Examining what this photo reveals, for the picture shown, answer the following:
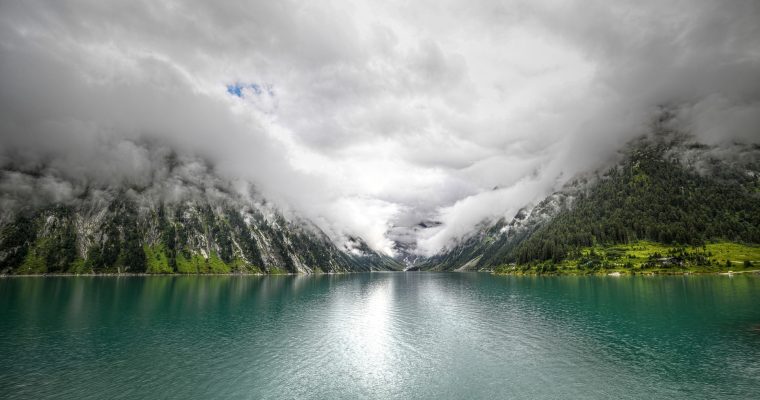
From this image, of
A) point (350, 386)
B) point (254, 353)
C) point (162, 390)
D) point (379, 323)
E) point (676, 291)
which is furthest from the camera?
point (676, 291)

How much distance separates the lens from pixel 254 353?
2176 inches

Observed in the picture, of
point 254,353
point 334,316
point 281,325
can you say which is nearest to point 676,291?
point 334,316

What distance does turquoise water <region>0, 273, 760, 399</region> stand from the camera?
4009 centimetres

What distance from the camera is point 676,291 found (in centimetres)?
13538

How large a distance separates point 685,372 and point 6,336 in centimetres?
10452

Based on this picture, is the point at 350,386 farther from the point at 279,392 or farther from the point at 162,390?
the point at 162,390

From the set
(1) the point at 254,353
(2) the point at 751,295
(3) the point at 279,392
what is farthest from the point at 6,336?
(2) the point at 751,295

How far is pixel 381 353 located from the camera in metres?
57.9

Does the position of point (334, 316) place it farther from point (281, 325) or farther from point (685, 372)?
point (685, 372)

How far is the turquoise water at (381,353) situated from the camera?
4009cm

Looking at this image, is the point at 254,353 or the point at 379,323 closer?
the point at 254,353

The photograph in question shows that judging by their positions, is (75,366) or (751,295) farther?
(751,295)

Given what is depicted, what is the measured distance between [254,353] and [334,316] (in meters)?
43.9

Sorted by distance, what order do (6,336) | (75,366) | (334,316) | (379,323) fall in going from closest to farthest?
(75,366) → (6,336) → (379,323) → (334,316)
